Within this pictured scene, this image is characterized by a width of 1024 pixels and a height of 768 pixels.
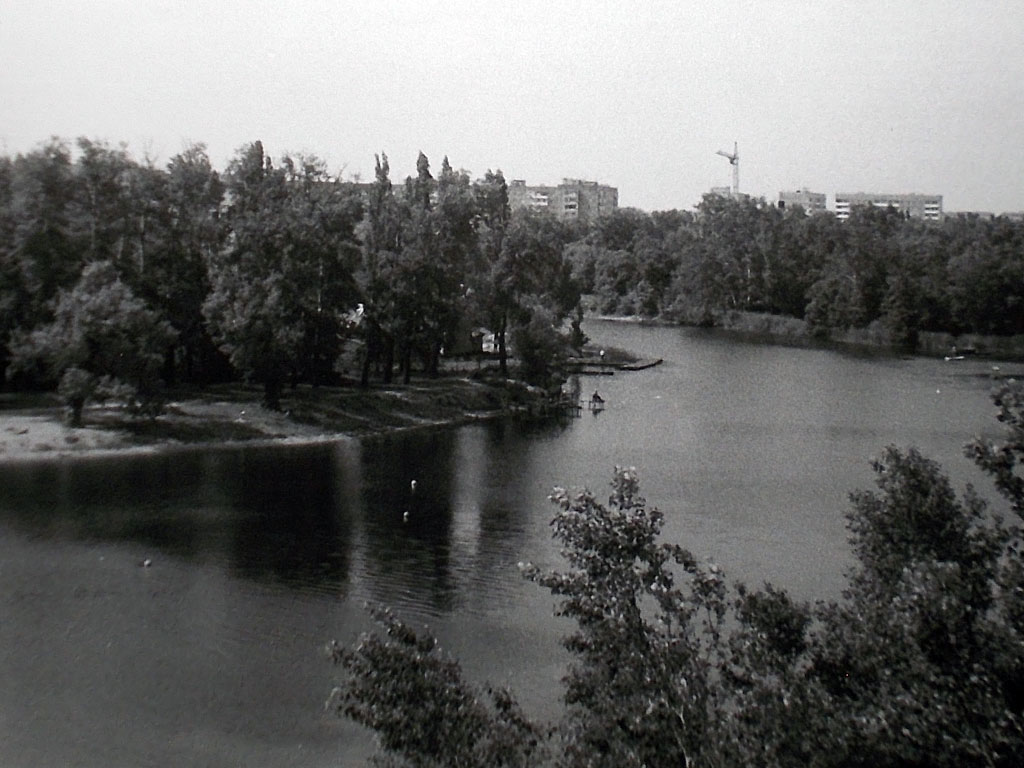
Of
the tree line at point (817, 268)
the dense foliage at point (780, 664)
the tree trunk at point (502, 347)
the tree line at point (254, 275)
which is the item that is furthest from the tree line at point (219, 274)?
the tree line at point (817, 268)

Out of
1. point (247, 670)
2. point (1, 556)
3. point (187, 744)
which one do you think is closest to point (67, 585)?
point (1, 556)

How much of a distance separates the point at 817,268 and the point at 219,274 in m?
40.9

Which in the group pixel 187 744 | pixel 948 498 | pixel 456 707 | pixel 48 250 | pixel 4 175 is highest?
pixel 4 175

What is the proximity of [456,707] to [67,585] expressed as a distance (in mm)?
9908

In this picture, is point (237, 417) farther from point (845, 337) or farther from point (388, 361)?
point (845, 337)

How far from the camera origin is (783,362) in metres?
43.6

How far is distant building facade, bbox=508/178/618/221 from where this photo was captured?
353 feet

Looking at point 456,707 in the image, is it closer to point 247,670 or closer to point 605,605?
point 605,605

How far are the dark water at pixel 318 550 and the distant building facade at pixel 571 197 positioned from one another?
77593 mm

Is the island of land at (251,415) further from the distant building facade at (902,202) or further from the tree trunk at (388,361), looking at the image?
the distant building facade at (902,202)

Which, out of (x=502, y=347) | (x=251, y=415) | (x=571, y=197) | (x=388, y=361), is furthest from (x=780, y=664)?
(x=571, y=197)

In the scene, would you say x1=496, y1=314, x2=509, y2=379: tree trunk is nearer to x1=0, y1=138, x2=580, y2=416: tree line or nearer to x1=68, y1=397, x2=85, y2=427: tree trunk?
x1=0, y1=138, x2=580, y2=416: tree line

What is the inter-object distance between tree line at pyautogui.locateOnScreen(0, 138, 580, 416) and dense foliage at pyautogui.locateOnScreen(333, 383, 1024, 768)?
1847 cm

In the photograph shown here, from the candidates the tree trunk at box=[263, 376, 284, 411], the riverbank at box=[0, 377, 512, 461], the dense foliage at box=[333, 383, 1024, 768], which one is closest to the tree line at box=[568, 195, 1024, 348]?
the riverbank at box=[0, 377, 512, 461]
